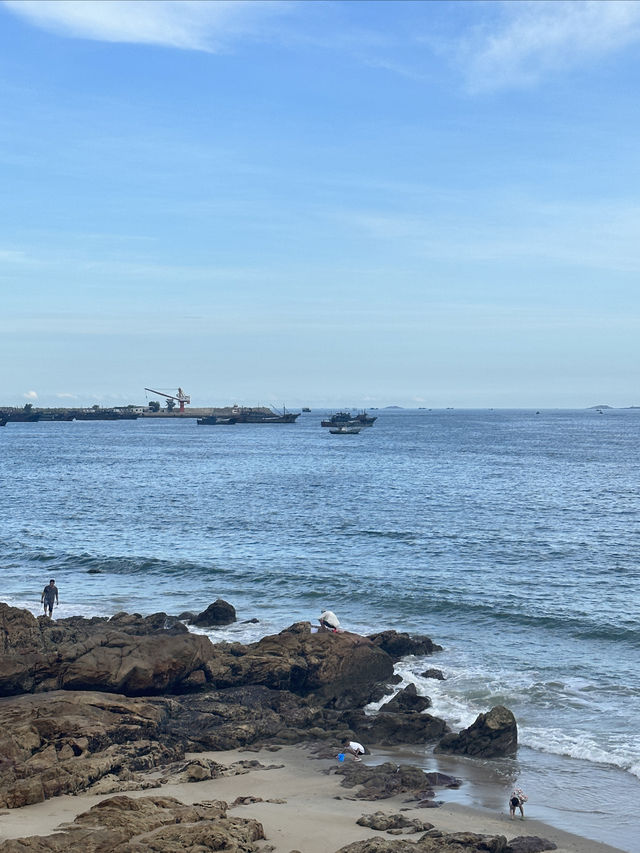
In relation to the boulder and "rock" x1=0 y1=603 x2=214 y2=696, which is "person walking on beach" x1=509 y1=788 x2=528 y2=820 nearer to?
the boulder

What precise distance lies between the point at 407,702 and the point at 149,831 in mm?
11764

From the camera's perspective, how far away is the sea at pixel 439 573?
23578 millimetres

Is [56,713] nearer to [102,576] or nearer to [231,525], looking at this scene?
[102,576]

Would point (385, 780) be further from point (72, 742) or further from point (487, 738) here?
point (72, 742)

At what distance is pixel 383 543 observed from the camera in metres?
55.0

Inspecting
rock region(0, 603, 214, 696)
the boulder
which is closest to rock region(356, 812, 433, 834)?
the boulder

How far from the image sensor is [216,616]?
35531 millimetres

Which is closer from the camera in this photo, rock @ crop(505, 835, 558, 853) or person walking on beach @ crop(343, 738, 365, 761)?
rock @ crop(505, 835, 558, 853)

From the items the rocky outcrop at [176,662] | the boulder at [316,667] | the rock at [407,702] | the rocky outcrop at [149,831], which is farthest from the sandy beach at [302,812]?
the boulder at [316,667]

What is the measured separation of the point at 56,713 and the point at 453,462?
10113 cm

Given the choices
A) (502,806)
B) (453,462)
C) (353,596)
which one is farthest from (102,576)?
(453,462)

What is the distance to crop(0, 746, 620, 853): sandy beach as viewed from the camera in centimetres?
1725

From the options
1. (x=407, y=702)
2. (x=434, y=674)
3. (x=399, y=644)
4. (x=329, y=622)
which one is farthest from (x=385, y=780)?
(x=399, y=644)

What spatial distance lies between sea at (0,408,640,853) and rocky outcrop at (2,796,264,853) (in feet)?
20.7
